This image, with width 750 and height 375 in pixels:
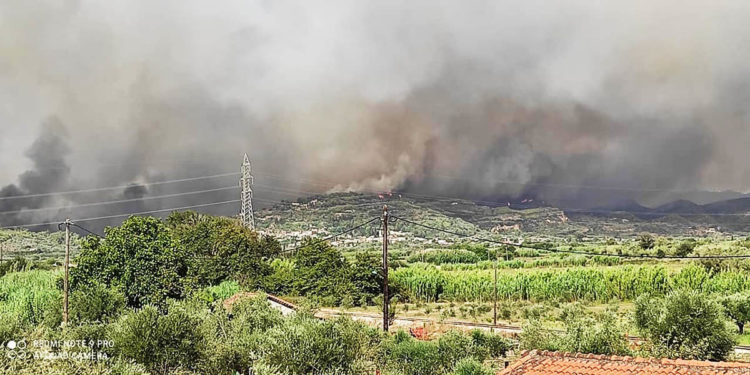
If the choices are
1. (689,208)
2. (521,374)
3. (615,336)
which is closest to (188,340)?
(521,374)

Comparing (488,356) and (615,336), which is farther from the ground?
(615,336)

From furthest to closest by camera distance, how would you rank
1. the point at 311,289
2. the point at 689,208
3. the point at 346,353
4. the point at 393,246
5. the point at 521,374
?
the point at 689,208
the point at 393,246
the point at 311,289
the point at 346,353
the point at 521,374

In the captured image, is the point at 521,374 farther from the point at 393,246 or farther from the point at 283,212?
the point at 283,212

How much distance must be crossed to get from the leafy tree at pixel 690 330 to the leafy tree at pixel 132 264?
25.5m

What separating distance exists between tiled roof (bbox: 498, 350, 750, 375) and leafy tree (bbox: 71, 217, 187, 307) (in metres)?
24.5

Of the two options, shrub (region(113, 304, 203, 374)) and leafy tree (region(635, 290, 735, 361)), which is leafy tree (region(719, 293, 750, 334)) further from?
shrub (region(113, 304, 203, 374))

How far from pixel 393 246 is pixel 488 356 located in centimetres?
9366

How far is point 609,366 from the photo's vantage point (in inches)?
526

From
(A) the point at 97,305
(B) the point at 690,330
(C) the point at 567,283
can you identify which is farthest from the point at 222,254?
(B) the point at 690,330

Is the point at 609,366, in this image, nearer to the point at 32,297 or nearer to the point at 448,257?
the point at 32,297

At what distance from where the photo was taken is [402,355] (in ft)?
78.1

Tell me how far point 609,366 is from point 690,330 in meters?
5.31

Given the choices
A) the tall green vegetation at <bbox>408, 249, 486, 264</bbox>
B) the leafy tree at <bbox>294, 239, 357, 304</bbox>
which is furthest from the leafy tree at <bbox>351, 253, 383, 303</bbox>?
the tall green vegetation at <bbox>408, 249, 486, 264</bbox>

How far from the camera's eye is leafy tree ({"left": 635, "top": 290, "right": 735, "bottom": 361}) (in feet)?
55.5
